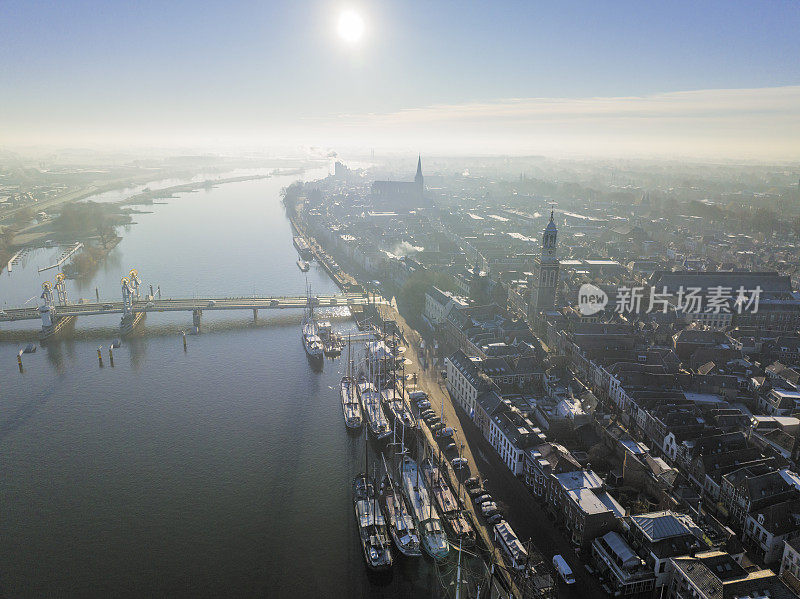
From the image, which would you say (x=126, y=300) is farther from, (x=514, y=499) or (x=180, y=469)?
(x=514, y=499)

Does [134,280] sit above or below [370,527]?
above

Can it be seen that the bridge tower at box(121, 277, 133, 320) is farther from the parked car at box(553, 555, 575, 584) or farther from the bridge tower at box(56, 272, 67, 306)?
the parked car at box(553, 555, 575, 584)

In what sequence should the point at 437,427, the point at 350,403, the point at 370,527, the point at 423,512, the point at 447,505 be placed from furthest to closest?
the point at 350,403, the point at 437,427, the point at 447,505, the point at 423,512, the point at 370,527

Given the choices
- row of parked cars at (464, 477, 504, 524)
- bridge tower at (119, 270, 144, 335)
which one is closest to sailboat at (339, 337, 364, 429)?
row of parked cars at (464, 477, 504, 524)

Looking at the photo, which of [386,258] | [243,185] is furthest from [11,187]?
[386,258]

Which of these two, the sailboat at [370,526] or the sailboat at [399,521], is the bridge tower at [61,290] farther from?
the sailboat at [399,521]

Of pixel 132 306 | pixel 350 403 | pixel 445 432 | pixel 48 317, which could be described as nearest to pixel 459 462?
pixel 445 432

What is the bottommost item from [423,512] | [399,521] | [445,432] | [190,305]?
[399,521]
